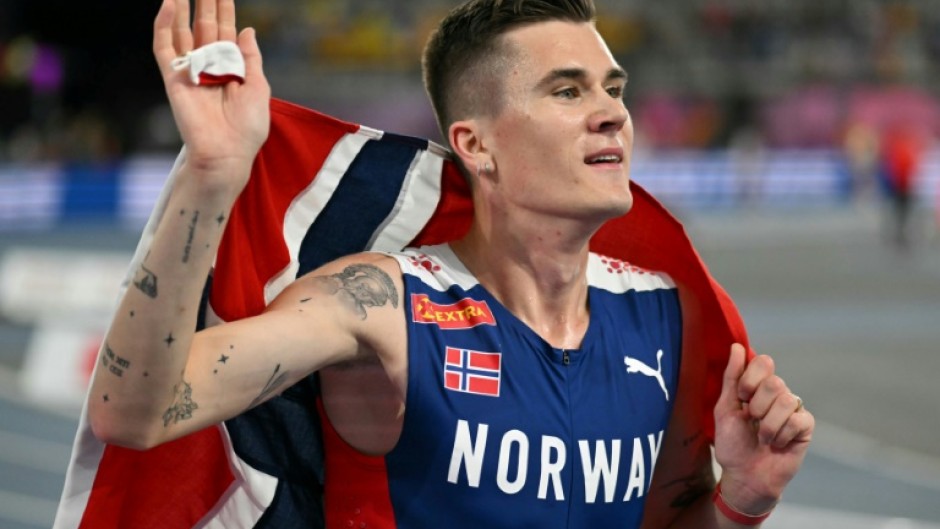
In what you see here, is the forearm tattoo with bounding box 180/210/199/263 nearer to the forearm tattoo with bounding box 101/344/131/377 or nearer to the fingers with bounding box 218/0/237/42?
the forearm tattoo with bounding box 101/344/131/377

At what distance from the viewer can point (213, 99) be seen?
94.3 inches

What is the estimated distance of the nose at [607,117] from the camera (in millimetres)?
3049

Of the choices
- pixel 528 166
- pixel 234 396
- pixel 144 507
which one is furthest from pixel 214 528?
pixel 528 166

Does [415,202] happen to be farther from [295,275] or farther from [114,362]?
[114,362]

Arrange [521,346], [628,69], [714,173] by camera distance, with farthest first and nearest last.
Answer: [628,69], [714,173], [521,346]

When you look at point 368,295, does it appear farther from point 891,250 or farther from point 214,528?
point 891,250

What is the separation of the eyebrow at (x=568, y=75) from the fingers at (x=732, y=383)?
0.70 meters

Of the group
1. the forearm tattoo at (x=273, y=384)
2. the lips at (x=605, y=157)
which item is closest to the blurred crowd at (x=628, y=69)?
the lips at (x=605, y=157)

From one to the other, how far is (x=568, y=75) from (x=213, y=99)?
998mm

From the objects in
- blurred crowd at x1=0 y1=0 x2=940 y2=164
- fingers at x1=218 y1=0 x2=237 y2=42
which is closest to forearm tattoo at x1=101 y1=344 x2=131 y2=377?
fingers at x1=218 y1=0 x2=237 y2=42

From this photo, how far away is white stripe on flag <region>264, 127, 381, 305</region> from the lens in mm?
3090

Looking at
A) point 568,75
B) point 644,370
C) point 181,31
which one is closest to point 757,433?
point 644,370

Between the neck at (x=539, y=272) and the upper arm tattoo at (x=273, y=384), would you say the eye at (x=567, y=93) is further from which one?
the upper arm tattoo at (x=273, y=384)

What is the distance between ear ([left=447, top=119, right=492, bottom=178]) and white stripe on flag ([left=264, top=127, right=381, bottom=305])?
0.62ft
